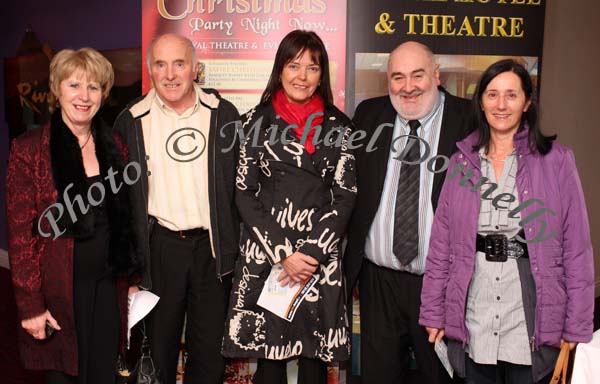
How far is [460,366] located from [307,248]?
0.76 meters

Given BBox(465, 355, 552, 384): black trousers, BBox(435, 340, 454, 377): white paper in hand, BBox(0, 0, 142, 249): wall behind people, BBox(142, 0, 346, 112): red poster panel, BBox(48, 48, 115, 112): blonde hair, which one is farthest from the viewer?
BBox(0, 0, 142, 249): wall behind people

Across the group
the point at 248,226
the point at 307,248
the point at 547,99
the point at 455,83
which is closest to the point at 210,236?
the point at 248,226

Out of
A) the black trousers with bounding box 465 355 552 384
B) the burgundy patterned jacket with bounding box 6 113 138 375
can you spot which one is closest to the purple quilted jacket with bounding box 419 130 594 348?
the black trousers with bounding box 465 355 552 384

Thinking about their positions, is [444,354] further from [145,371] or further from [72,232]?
[72,232]

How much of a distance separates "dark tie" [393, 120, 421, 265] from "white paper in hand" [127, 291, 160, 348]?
1.10 metres

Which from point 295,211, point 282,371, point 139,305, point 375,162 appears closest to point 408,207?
point 375,162

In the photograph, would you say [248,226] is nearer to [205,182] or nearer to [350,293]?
[205,182]

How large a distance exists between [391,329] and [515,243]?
0.72m

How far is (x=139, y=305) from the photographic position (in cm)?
259

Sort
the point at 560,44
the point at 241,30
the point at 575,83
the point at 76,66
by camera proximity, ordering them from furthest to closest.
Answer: the point at 575,83, the point at 560,44, the point at 241,30, the point at 76,66

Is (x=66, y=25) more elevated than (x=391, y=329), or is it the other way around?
(x=66, y=25)

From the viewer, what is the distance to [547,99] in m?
4.04

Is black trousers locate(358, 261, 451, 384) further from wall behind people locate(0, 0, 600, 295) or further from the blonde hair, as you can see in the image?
wall behind people locate(0, 0, 600, 295)

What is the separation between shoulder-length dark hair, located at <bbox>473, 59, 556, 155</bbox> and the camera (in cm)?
210
